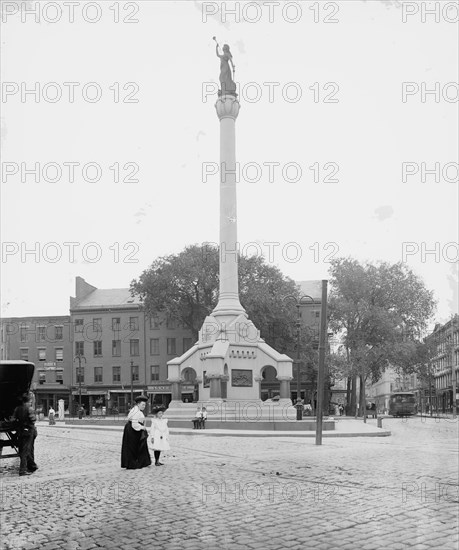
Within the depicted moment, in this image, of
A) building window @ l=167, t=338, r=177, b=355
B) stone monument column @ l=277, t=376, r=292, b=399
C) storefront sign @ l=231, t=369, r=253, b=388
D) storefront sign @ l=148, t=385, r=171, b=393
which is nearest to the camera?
storefront sign @ l=231, t=369, r=253, b=388

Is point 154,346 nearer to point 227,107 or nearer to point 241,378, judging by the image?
point 241,378

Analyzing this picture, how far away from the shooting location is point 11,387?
14.3 meters

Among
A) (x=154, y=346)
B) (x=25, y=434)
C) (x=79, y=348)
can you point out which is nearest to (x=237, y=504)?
(x=25, y=434)

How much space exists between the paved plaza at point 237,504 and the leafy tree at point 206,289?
45.7 metres

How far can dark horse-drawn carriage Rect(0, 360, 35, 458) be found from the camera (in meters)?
14.0

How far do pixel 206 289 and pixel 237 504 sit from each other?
52.8 meters

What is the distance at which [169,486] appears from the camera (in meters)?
10.8

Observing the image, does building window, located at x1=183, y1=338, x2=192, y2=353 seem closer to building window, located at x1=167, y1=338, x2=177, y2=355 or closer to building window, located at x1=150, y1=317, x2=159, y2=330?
building window, located at x1=167, y1=338, x2=177, y2=355

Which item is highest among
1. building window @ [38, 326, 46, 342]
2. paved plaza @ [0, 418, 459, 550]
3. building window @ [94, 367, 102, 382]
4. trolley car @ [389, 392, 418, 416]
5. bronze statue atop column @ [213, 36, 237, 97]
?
bronze statue atop column @ [213, 36, 237, 97]

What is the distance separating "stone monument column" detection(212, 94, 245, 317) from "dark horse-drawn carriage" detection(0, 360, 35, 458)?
25759mm

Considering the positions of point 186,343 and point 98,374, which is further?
point 98,374

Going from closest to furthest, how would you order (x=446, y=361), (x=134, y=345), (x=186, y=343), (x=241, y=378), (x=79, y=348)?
1. (x=241, y=378)
2. (x=186, y=343)
3. (x=134, y=345)
4. (x=79, y=348)
5. (x=446, y=361)

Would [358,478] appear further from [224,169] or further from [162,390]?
[162,390]

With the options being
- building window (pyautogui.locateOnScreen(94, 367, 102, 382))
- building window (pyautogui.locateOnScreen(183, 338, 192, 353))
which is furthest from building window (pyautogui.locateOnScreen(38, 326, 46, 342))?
building window (pyautogui.locateOnScreen(183, 338, 192, 353))
